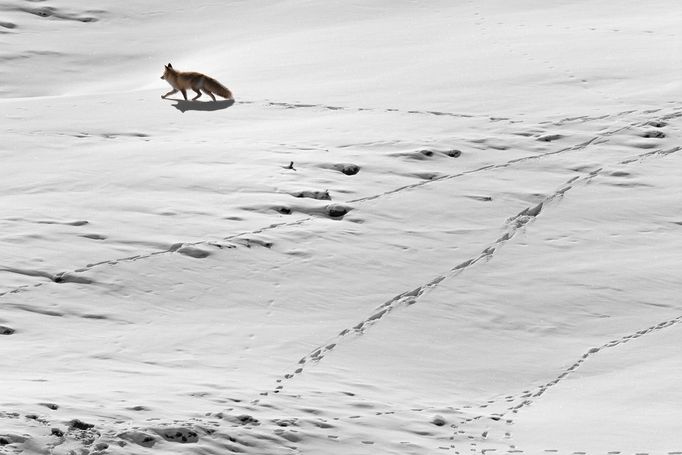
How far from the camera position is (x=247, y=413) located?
5590 mm

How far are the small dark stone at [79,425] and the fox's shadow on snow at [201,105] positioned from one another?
23.7 feet

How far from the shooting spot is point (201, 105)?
1232 cm

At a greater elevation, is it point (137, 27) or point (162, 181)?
point (137, 27)

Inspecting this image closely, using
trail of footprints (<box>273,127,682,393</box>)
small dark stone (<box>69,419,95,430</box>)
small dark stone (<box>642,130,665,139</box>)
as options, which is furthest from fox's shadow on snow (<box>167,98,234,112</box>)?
small dark stone (<box>69,419,95,430</box>)

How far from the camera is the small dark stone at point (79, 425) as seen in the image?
512 centimetres

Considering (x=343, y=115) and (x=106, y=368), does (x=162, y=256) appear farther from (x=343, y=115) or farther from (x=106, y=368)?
(x=343, y=115)

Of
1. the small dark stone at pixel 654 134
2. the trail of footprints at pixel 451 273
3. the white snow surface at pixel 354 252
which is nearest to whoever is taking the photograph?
the white snow surface at pixel 354 252

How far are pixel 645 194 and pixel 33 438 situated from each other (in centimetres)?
620

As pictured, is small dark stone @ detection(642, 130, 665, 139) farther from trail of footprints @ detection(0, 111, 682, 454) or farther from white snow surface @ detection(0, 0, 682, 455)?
trail of footprints @ detection(0, 111, 682, 454)

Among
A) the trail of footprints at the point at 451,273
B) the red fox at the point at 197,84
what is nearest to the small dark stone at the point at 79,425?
the trail of footprints at the point at 451,273

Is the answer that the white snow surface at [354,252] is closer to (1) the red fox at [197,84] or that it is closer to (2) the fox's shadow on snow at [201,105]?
(2) the fox's shadow on snow at [201,105]

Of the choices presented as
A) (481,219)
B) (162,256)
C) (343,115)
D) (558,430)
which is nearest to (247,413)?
(558,430)

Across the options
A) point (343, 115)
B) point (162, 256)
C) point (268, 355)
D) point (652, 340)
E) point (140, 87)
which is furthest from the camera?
point (140, 87)

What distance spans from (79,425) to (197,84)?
765 cm
